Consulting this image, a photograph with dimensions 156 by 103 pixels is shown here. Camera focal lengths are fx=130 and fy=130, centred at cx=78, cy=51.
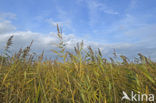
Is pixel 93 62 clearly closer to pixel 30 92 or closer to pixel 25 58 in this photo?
pixel 30 92

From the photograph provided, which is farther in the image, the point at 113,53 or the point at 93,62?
the point at 113,53

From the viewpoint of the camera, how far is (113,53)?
3.33 meters

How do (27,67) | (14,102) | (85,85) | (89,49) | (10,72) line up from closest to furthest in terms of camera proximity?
(85,85), (14,102), (89,49), (10,72), (27,67)

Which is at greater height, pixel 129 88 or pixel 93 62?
pixel 93 62

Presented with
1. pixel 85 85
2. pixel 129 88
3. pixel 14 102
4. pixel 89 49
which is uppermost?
pixel 89 49

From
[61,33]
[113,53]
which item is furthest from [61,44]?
[113,53]

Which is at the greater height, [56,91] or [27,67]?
[27,67]

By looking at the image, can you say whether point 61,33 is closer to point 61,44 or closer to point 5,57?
point 61,44

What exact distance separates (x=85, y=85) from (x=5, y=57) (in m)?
2.75

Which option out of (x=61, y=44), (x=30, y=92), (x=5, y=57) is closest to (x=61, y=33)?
(x=61, y=44)

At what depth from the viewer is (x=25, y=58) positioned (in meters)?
3.33

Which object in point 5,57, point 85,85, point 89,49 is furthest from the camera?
point 5,57

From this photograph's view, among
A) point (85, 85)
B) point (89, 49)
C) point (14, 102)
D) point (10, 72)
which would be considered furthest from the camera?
point (10, 72)

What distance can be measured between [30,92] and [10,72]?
75 cm
